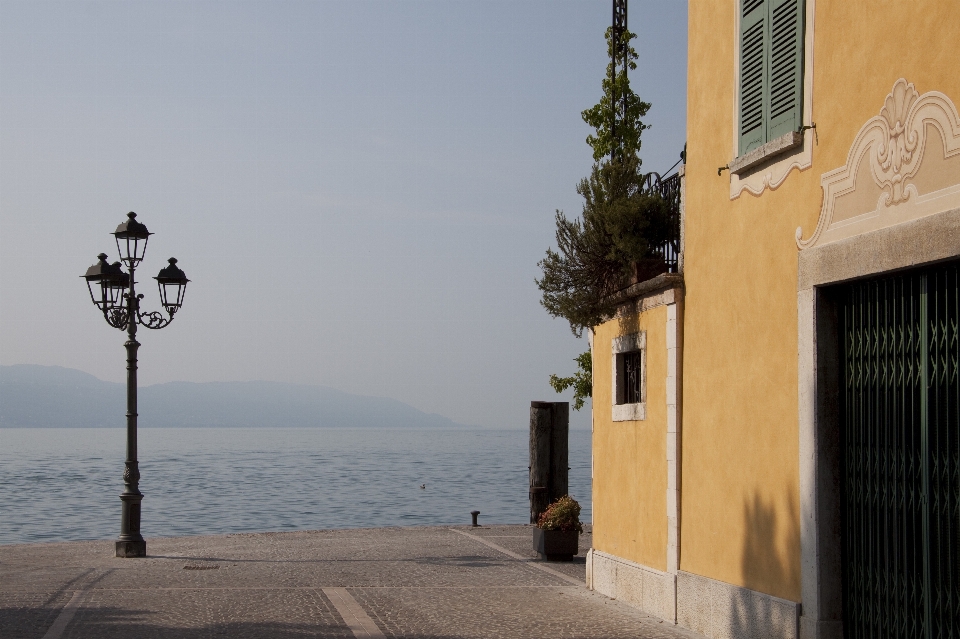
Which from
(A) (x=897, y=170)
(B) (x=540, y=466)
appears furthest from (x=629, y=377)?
(B) (x=540, y=466)

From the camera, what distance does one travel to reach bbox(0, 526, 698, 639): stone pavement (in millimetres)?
10609

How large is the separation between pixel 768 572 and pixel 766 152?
3.41 m

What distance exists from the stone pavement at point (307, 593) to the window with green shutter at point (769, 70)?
4647 millimetres

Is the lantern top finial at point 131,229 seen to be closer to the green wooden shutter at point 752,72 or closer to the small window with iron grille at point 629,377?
the small window with iron grille at point 629,377

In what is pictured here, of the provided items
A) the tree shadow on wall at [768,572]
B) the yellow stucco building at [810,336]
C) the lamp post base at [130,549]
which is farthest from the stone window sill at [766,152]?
the lamp post base at [130,549]

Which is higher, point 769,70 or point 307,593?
point 769,70

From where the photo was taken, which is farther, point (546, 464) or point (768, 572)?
point (546, 464)

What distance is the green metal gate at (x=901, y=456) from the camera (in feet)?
22.3

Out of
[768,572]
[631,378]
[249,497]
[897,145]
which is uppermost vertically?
[897,145]

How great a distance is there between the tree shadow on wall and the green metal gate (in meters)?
0.53

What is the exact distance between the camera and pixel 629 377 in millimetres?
13008

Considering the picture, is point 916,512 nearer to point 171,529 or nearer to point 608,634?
point 608,634

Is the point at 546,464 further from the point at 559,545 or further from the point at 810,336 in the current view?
the point at 810,336

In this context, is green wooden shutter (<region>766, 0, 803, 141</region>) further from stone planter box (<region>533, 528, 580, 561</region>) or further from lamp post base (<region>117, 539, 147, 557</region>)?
lamp post base (<region>117, 539, 147, 557</region>)
